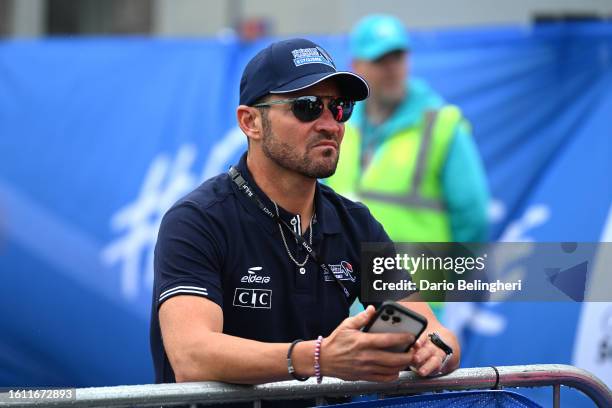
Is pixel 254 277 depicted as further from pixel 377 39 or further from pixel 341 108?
pixel 377 39

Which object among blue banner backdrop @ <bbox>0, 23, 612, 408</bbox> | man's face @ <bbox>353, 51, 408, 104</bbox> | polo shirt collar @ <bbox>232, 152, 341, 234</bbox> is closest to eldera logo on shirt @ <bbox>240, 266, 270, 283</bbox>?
polo shirt collar @ <bbox>232, 152, 341, 234</bbox>

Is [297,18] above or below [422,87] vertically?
above

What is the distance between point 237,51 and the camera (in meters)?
7.67

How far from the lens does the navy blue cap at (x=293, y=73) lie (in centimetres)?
341

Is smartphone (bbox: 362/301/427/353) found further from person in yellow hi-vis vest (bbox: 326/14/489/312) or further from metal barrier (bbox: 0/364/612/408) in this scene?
person in yellow hi-vis vest (bbox: 326/14/489/312)

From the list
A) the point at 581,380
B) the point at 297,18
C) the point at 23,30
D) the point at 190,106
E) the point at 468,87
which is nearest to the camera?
the point at 581,380

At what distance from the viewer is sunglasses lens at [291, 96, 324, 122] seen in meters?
3.44

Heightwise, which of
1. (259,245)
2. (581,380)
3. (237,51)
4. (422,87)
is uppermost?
(237,51)

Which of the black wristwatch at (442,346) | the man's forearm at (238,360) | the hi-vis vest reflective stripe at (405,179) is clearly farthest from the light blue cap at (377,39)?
the man's forearm at (238,360)

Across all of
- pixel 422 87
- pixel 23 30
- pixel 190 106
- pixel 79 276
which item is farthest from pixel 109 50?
pixel 23 30

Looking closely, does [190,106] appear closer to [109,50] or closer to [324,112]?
[109,50]

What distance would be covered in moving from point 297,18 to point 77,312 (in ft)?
19.9

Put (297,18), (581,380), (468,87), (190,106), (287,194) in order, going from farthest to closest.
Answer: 1. (297,18)
2. (190,106)
3. (468,87)
4. (287,194)
5. (581,380)

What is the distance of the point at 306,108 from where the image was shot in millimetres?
3445
